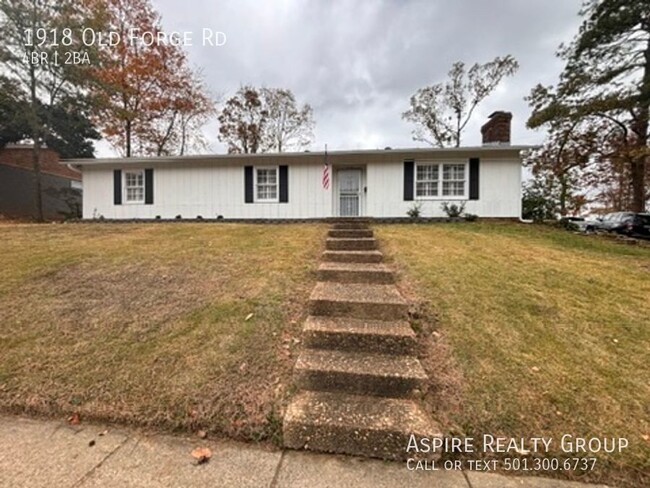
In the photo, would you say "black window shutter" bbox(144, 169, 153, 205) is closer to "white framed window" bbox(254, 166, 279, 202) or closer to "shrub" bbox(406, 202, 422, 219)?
"white framed window" bbox(254, 166, 279, 202)

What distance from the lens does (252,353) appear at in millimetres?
2934

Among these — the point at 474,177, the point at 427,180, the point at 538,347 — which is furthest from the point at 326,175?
the point at 538,347

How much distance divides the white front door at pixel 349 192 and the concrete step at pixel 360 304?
794 cm

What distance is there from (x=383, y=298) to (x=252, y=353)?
150cm

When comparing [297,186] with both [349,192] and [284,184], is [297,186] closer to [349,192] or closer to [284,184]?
[284,184]

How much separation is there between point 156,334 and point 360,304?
2064mm

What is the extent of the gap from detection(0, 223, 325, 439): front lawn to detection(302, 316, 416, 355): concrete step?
0.25 metres

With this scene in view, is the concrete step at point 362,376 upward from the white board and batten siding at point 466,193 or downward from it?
downward

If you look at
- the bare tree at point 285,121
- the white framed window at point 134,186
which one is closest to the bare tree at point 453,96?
the bare tree at point 285,121

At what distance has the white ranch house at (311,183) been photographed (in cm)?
1086

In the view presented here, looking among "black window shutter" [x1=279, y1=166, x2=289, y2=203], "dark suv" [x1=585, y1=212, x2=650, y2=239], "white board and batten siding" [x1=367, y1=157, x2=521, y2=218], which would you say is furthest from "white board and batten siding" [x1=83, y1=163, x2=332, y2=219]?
"dark suv" [x1=585, y1=212, x2=650, y2=239]

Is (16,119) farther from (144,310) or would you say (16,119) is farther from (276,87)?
(144,310)

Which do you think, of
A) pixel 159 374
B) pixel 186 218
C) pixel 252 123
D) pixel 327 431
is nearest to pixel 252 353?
pixel 159 374

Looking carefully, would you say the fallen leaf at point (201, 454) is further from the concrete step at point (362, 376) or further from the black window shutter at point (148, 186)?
the black window shutter at point (148, 186)
